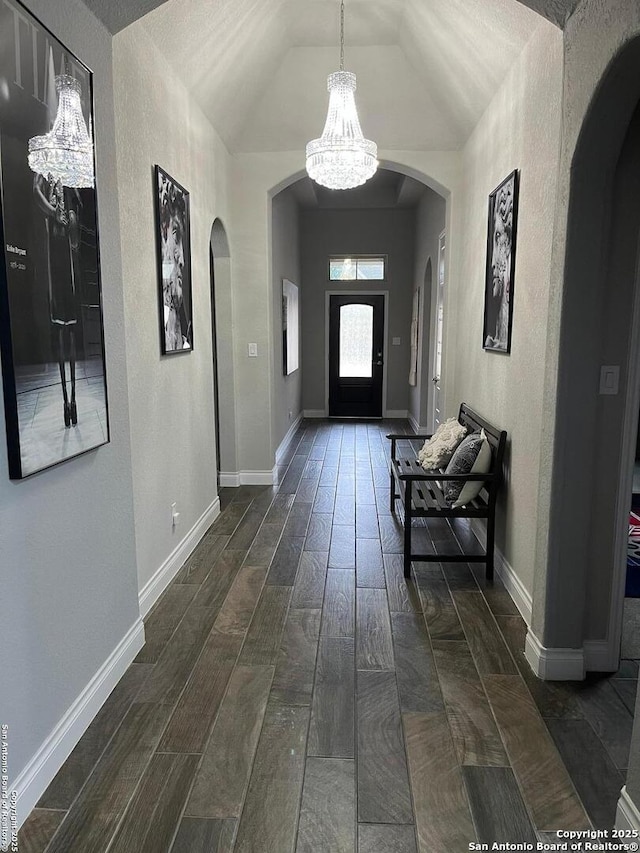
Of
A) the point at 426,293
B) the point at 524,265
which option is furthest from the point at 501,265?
the point at 426,293

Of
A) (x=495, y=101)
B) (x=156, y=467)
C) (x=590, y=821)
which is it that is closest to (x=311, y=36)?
(x=495, y=101)

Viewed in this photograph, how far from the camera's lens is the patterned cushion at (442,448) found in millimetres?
3633

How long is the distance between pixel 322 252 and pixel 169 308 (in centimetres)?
612

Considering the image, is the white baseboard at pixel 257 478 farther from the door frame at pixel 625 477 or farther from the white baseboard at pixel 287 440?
the door frame at pixel 625 477

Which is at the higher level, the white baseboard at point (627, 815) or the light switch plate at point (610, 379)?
the light switch plate at point (610, 379)

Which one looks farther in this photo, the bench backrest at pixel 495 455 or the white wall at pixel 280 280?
the white wall at pixel 280 280

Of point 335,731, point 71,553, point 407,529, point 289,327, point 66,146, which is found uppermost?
point 66,146

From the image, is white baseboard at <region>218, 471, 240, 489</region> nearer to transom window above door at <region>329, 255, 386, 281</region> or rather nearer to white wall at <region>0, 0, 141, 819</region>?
white wall at <region>0, 0, 141, 819</region>

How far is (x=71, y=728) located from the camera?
1887mm

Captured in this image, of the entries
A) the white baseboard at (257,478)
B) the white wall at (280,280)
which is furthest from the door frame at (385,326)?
the white baseboard at (257,478)

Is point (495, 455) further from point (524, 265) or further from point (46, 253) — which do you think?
point (46, 253)

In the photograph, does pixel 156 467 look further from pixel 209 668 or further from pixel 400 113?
pixel 400 113

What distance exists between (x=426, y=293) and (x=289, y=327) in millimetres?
1967

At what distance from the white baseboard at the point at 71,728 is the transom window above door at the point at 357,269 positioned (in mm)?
7323
